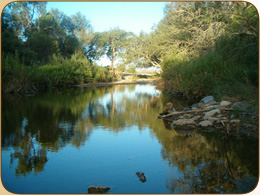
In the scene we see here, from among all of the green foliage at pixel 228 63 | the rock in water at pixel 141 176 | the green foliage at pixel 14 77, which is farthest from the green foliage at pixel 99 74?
the rock in water at pixel 141 176

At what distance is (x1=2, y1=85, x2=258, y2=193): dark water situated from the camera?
3.54 m

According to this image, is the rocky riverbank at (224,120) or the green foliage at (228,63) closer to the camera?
the rocky riverbank at (224,120)

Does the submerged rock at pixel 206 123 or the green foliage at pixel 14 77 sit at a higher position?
the green foliage at pixel 14 77

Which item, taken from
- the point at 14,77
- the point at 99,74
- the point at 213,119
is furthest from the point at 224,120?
the point at 99,74

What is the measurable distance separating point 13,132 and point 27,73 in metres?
11.1

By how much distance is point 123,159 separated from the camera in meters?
4.52

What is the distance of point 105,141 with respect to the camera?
5.64 metres

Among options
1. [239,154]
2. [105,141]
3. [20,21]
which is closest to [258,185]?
[239,154]

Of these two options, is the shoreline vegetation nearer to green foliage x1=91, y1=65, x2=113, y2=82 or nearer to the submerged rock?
green foliage x1=91, y1=65, x2=113, y2=82

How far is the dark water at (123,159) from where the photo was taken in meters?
3.54

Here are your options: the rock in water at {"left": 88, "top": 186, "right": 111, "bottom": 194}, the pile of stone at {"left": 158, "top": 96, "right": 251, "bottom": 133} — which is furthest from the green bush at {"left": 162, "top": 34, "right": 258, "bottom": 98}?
the rock in water at {"left": 88, "top": 186, "right": 111, "bottom": 194}

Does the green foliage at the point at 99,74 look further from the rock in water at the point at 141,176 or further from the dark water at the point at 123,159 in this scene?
the rock in water at the point at 141,176

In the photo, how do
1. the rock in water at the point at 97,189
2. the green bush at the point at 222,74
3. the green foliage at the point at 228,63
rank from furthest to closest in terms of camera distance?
1. the green bush at the point at 222,74
2. the green foliage at the point at 228,63
3. the rock in water at the point at 97,189

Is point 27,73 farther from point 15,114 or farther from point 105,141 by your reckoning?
point 105,141
